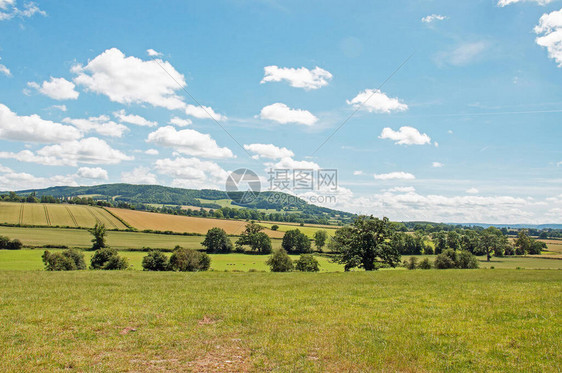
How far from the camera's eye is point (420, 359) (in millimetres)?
9719

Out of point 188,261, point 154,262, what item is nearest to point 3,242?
point 154,262

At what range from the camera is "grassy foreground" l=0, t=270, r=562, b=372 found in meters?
9.56

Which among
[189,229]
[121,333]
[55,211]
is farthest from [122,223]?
[121,333]

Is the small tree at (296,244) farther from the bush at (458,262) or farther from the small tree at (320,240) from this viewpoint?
the bush at (458,262)

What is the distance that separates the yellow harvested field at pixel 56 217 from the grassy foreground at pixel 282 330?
106803 millimetres

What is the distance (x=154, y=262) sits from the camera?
60594mm

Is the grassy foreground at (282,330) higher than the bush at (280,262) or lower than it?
higher

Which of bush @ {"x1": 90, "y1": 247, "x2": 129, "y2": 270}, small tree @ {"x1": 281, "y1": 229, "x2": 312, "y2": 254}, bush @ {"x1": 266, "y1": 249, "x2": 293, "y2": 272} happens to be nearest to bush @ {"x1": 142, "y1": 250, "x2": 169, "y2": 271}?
bush @ {"x1": 90, "y1": 247, "x2": 129, "y2": 270}

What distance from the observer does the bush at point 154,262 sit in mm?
60469

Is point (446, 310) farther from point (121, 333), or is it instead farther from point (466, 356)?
point (121, 333)

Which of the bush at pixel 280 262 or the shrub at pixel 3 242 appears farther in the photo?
the shrub at pixel 3 242

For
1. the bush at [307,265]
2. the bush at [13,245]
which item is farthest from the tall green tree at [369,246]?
the bush at [13,245]

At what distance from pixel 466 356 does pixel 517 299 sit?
31.1 feet

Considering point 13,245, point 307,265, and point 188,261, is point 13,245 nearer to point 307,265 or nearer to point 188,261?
point 188,261
